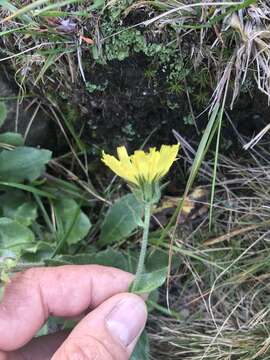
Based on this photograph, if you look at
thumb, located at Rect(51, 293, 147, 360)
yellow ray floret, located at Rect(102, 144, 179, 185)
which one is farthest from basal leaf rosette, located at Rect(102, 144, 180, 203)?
thumb, located at Rect(51, 293, 147, 360)

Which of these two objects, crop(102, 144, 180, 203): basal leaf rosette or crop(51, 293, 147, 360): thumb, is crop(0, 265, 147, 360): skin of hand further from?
crop(102, 144, 180, 203): basal leaf rosette

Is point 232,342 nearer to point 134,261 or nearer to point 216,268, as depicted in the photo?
point 216,268

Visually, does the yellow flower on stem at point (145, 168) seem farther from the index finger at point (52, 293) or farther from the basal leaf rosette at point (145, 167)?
the index finger at point (52, 293)

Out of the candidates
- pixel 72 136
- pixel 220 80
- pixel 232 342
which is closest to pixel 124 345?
pixel 232 342


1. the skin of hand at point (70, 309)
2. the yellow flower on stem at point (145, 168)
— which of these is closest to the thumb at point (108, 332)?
the skin of hand at point (70, 309)

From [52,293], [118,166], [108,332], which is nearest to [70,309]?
[52,293]

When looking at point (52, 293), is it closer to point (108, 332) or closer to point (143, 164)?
point (108, 332)
